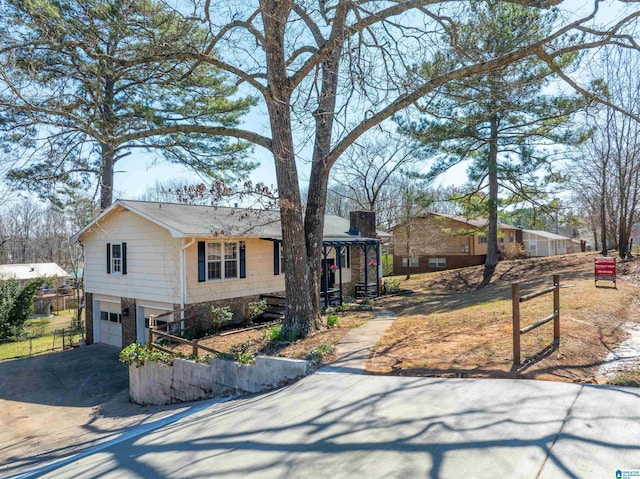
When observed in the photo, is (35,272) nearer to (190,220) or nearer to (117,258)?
(117,258)

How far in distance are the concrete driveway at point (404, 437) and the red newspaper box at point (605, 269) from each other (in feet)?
30.9

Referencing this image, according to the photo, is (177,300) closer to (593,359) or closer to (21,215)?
(593,359)

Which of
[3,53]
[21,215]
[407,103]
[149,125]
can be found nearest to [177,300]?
[149,125]

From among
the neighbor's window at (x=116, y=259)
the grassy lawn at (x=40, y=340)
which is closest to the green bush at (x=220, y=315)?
the neighbor's window at (x=116, y=259)

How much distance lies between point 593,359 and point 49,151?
10.5m

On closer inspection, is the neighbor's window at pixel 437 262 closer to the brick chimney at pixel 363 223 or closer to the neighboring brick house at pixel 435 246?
the neighboring brick house at pixel 435 246

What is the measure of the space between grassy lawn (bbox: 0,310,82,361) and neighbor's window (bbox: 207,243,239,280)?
9.71m

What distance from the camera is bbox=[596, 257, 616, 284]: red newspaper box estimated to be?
12012 millimetres

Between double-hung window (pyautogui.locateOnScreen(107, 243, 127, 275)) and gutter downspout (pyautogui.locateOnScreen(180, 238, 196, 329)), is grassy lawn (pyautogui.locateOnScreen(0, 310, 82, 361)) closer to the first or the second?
double-hung window (pyautogui.locateOnScreen(107, 243, 127, 275))

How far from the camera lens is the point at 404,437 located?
368 centimetres

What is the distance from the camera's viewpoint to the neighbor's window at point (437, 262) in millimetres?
32031

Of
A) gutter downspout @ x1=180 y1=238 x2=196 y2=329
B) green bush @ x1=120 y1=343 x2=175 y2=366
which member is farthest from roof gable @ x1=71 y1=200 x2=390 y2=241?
green bush @ x1=120 y1=343 x2=175 y2=366

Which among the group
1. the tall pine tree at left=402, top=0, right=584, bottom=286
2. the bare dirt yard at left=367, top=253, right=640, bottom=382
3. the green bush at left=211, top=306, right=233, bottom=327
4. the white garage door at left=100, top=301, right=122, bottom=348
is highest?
the tall pine tree at left=402, top=0, right=584, bottom=286

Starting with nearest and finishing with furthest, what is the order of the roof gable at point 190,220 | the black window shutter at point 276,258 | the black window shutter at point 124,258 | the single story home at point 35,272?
the roof gable at point 190,220 → the black window shutter at point 124,258 → the black window shutter at point 276,258 → the single story home at point 35,272
